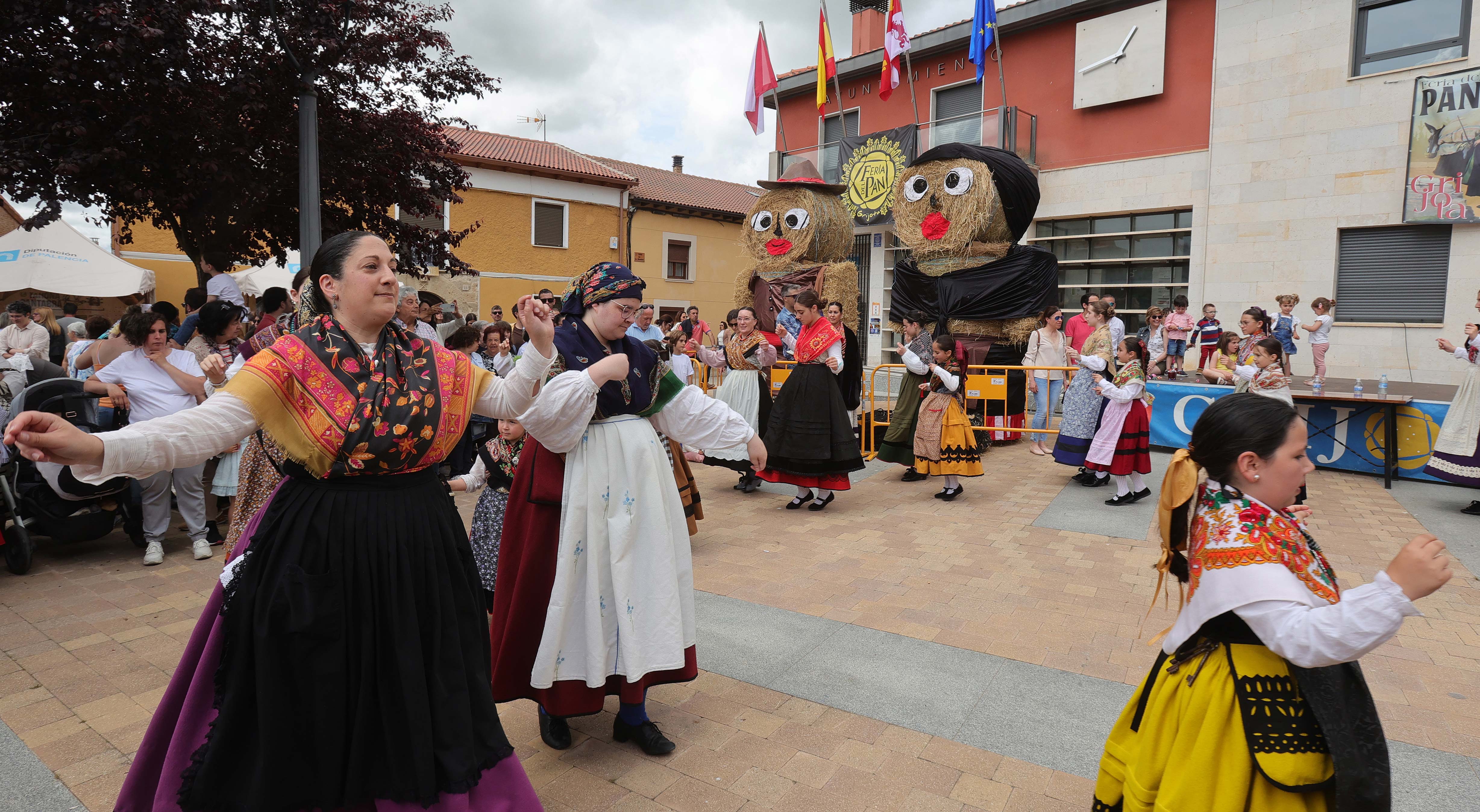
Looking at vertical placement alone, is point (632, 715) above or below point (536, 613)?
below

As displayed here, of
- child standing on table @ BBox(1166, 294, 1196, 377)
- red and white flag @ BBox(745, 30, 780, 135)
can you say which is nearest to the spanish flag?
red and white flag @ BBox(745, 30, 780, 135)

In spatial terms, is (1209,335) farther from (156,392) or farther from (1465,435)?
(156,392)

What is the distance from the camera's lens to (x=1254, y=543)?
178cm

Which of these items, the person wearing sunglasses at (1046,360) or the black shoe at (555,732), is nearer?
the black shoe at (555,732)

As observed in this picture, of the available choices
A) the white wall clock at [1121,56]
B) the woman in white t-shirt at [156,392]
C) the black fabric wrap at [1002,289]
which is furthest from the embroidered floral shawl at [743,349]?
the white wall clock at [1121,56]

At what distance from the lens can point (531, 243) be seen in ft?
77.4

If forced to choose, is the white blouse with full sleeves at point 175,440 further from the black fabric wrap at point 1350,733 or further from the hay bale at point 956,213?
the hay bale at point 956,213

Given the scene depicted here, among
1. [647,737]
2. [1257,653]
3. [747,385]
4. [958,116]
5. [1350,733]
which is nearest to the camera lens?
[1350,733]

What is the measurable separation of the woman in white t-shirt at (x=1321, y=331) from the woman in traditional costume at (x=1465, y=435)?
4678 millimetres

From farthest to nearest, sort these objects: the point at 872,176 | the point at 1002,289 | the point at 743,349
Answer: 1. the point at 872,176
2. the point at 1002,289
3. the point at 743,349

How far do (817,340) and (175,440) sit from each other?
542 centimetres

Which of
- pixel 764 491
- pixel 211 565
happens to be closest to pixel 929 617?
pixel 764 491

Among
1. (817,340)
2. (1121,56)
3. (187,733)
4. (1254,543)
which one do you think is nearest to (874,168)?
(1121,56)

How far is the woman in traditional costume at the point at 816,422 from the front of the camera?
268 inches
